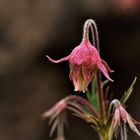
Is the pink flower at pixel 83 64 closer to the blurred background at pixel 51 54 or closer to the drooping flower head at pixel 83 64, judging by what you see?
the drooping flower head at pixel 83 64

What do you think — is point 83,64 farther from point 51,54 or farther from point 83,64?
point 51,54

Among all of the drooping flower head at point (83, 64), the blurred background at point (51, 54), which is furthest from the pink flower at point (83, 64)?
the blurred background at point (51, 54)

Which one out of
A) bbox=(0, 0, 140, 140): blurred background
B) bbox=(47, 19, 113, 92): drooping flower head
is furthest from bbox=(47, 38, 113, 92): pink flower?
bbox=(0, 0, 140, 140): blurred background

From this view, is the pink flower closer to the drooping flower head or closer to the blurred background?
the drooping flower head

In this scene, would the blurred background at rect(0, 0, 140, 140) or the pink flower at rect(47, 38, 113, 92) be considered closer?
the pink flower at rect(47, 38, 113, 92)

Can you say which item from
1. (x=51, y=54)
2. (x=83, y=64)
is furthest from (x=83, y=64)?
(x=51, y=54)
